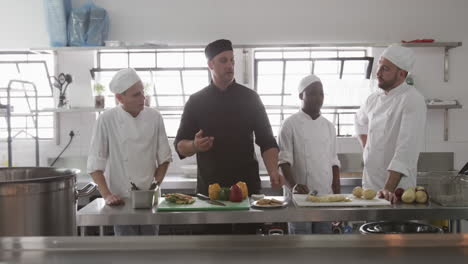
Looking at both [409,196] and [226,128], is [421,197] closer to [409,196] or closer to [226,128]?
[409,196]

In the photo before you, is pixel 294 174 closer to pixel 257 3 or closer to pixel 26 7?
pixel 257 3

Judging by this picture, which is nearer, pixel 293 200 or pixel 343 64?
pixel 293 200

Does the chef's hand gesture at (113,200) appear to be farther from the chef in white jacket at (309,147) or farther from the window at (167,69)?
the window at (167,69)

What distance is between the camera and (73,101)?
463 centimetres

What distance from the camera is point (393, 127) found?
8.63 feet

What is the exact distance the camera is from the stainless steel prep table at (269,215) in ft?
6.88

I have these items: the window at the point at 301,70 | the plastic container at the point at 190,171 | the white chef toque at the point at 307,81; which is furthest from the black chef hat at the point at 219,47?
the window at the point at 301,70

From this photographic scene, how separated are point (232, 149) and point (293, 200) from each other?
494 mm

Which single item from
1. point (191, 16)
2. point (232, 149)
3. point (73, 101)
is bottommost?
point (232, 149)

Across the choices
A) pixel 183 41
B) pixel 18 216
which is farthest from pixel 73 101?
pixel 18 216

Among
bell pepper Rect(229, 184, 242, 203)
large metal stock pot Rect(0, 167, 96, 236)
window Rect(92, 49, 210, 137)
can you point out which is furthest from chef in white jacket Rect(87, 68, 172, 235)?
window Rect(92, 49, 210, 137)

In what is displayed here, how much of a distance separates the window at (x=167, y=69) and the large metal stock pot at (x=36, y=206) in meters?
3.33

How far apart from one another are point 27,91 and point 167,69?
1465 millimetres

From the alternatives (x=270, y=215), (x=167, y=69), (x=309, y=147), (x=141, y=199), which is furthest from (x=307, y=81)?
(x=167, y=69)
